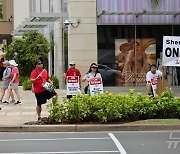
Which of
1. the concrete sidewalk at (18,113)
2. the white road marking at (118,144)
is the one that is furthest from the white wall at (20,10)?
the white road marking at (118,144)

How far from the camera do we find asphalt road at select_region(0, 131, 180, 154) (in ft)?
33.4

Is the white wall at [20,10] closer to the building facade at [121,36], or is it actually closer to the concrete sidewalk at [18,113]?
the building facade at [121,36]

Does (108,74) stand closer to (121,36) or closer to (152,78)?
(121,36)

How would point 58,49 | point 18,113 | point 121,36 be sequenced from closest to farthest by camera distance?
1. point 18,113
2. point 121,36
3. point 58,49

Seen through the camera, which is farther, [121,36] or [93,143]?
[121,36]

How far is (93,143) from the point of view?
11.2 metres

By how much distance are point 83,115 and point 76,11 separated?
42.7 ft

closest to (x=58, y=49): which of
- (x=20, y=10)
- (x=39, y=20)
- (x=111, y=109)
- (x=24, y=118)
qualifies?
(x=39, y=20)

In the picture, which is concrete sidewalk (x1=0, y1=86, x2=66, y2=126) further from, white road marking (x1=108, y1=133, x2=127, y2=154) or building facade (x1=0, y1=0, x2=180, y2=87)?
building facade (x1=0, y1=0, x2=180, y2=87)

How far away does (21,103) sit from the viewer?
20.9 m

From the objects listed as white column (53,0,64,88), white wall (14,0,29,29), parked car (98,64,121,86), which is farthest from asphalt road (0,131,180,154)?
white wall (14,0,29,29)

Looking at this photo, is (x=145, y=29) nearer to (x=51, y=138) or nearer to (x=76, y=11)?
(x=76, y=11)

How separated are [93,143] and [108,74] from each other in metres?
15.1

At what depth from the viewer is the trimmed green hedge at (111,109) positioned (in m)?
13.7
